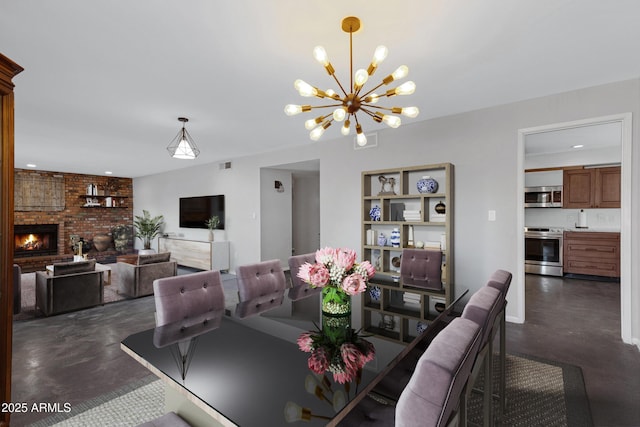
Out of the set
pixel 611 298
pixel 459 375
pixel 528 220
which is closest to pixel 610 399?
pixel 459 375

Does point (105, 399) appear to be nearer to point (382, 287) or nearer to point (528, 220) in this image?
point (382, 287)

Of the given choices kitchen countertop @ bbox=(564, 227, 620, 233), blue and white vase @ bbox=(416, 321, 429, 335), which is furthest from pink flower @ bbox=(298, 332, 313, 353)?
kitchen countertop @ bbox=(564, 227, 620, 233)

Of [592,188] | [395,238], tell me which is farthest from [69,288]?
[592,188]

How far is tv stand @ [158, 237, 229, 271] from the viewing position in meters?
6.15

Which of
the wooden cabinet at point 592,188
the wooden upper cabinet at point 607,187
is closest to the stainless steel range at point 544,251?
the wooden cabinet at point 592,188

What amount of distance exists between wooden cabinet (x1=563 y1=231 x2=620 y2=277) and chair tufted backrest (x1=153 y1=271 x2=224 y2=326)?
6.36 metres

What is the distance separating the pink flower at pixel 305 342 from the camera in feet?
4.14

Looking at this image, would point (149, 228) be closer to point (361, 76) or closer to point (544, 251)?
point (361, 76)

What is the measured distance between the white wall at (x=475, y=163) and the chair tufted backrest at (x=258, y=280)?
0.77 metres

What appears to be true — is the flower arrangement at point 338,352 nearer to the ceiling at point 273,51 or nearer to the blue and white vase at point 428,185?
the ceiling at point 273,51

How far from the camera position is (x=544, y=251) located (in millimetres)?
5770

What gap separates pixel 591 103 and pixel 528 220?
158 inches

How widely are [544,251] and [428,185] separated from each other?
3.73 metres

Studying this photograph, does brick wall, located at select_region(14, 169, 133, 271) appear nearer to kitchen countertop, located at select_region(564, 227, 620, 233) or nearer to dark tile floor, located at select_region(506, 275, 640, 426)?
dark tile floor, located at select_region(506, 275, 640, 426)
